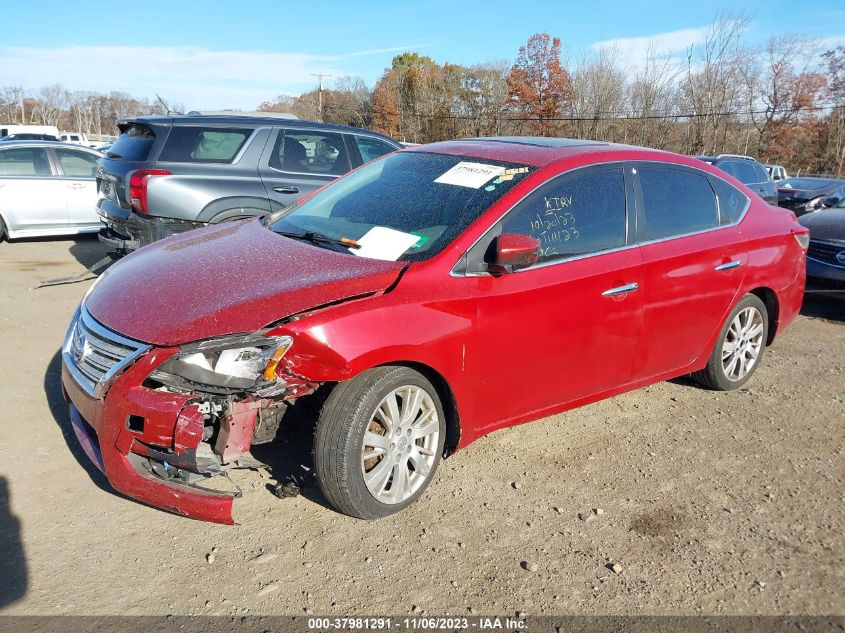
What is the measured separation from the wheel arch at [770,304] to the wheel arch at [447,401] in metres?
2.82

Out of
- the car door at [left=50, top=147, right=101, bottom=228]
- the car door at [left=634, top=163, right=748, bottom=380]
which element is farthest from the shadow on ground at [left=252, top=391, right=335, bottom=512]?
the car door at [left=50, top=147, right=101, bottom=228]

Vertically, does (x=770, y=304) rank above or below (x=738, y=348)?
above

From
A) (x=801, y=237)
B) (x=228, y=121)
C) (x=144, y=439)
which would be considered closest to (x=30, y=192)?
(x=228, y=121)

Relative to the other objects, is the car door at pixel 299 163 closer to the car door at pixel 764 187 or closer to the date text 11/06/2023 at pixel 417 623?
the date text 11/06/2023 at pixel 417 623

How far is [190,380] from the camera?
287cm

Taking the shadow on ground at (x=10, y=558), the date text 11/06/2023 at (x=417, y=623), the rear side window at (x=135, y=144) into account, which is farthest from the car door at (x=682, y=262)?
the rear side window at (x=135, y=144)

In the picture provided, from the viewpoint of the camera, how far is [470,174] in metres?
3.89

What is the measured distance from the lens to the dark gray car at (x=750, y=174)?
1300 cm

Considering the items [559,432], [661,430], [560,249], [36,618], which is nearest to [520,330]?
[560,249]

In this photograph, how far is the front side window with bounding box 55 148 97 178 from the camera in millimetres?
10602

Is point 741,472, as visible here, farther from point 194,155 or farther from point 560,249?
point 194,155

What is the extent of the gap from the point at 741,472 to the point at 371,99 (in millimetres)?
59531

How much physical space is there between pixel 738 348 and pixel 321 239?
321 centimetres

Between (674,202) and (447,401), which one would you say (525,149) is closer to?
(674,202)
